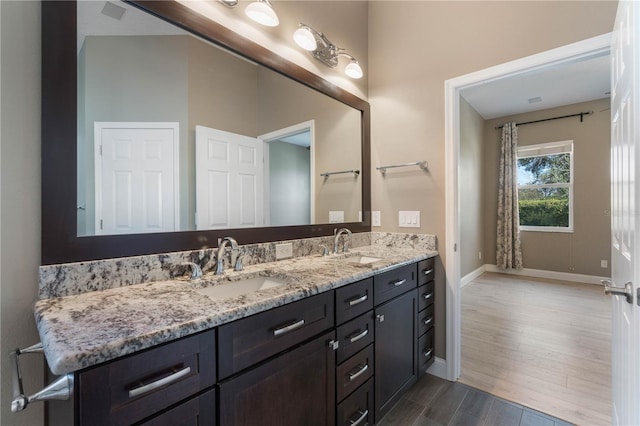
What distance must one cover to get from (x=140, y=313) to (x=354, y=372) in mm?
1013

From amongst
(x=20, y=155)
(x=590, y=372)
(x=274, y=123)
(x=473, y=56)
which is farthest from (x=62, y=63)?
(x=590, y=372)

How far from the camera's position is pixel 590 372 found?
6.97 ft

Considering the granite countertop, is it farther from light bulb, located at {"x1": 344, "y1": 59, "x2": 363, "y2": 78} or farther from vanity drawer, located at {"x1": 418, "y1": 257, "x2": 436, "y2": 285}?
light bulb, located at {"x1": 344, "y1": 59, "x2": 363, "y2": 78}

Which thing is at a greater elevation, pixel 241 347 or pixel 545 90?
pixel 545 90

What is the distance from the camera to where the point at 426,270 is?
2.07 m

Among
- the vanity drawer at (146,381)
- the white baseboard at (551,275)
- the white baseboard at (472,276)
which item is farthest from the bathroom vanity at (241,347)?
the white baseboard at (551,275)

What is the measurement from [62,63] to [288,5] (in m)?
1.40

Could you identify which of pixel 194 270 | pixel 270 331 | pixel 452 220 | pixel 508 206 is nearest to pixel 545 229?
pixel 508 206

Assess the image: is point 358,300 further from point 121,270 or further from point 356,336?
point 121,270

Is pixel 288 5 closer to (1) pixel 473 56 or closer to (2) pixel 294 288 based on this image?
(1) pixel 473 56

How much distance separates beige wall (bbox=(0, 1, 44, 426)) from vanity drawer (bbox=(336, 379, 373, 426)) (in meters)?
1.15

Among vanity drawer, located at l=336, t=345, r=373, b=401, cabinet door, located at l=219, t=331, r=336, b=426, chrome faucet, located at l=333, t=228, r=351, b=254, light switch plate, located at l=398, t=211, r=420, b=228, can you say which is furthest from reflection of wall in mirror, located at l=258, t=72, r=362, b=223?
cabinet door, located at l=219, t=331, r=336, b=426

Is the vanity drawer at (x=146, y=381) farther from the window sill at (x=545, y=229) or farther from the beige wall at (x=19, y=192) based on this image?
the window sill at (x=545, y=229)

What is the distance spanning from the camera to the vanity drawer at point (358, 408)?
133 centimetres
